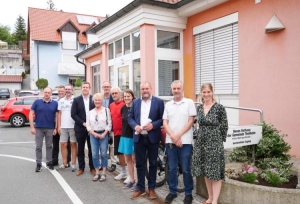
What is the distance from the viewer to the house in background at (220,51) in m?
6.53

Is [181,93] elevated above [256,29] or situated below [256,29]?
below

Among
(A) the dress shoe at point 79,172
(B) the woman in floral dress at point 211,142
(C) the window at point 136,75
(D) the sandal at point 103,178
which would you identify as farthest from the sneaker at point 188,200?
(C) the window at point 136,75

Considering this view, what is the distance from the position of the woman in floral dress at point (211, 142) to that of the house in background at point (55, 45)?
34611 millimetres

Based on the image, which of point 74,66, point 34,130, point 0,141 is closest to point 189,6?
point 34,130

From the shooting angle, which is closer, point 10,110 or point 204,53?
point 204,53

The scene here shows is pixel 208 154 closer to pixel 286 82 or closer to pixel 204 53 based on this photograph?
pixel 286 82

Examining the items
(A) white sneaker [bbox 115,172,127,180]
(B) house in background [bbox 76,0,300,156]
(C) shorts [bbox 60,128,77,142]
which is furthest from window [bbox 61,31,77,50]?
(A) white sneaker [bbox 115,172,127,180]

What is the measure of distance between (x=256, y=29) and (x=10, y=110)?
13170 mm

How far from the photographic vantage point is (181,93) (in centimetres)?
443

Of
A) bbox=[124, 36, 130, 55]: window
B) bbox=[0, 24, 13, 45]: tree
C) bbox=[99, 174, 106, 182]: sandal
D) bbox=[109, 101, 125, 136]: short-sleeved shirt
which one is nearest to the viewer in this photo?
bbox=[109, 101, 125, 136]: short-sleeved shirt

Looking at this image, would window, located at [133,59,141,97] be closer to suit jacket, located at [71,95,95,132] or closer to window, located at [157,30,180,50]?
window, located at [157,30,180,50]

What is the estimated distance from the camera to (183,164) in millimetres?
4430

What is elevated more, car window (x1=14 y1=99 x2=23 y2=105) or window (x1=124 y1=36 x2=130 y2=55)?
window (x1=124 y1=36 x2=130 y2=55)

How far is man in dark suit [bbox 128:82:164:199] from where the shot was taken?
4.67 metres
